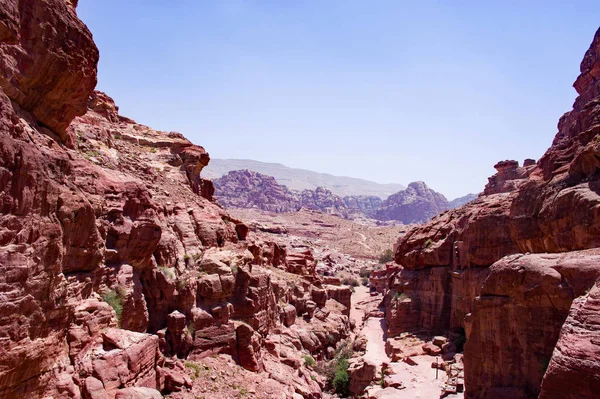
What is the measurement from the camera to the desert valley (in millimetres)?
10102

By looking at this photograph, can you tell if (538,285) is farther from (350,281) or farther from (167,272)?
(350,281)

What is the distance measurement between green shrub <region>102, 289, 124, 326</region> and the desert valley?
0.11 meters

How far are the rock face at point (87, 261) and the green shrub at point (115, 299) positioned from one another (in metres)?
0.08

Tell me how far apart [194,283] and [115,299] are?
5.16 metres

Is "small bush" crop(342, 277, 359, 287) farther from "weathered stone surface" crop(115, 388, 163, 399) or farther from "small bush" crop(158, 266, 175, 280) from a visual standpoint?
"weathered stone surface" crop(115, 388, 163, 399)

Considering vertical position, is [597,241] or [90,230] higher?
[597,241]

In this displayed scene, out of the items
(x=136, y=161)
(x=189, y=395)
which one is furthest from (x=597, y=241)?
(x=136, y=161)

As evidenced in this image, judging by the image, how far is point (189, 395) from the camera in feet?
52.5

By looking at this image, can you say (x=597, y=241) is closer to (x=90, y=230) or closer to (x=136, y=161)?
(x=90, y=230)

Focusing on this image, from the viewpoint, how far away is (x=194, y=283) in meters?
20.9

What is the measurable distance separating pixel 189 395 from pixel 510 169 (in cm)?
7592

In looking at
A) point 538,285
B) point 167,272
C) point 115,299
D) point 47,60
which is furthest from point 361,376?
point 47,60

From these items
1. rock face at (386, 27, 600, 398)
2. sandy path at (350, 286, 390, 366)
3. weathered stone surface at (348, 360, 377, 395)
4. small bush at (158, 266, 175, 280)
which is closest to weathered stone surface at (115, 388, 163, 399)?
small bush at (158, 266, 175, 280)

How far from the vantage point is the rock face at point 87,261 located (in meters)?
9.89
